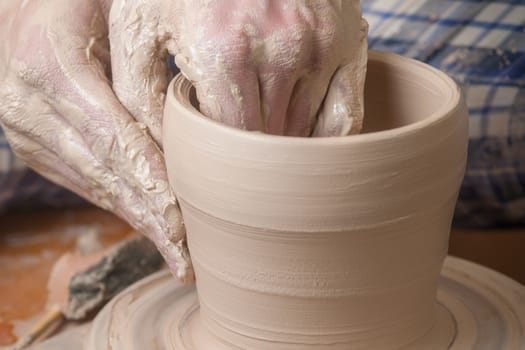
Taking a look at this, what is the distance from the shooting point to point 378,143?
1040 millimetres

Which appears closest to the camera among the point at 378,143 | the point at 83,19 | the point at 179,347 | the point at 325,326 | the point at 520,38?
the point at 378,143

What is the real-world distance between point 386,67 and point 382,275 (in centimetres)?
36

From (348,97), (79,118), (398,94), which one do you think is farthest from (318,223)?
(79,118)

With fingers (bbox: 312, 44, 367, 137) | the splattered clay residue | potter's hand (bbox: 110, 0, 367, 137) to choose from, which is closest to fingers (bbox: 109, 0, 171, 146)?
potter's hand (bbox: 110, 0, 367, 137)

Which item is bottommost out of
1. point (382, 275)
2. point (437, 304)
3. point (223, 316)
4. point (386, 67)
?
point (437, 304)

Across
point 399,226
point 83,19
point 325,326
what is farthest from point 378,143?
point 83,19

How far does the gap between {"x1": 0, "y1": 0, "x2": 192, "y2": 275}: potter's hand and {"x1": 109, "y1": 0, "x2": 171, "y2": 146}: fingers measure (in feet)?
0.07

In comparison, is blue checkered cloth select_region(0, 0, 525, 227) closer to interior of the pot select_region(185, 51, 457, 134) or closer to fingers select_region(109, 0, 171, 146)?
interior of the pot select_region(185, 51, 457, 134)

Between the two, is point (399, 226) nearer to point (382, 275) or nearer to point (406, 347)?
point (382, 275)

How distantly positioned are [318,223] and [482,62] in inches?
44.0

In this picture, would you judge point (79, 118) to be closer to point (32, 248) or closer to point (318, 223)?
point (318, 223)

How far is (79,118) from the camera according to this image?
1326 mm

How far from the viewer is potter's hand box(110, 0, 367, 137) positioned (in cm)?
112

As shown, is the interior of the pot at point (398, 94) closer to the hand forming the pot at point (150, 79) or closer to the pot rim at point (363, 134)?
A: the pot rim at point (363, 134)
